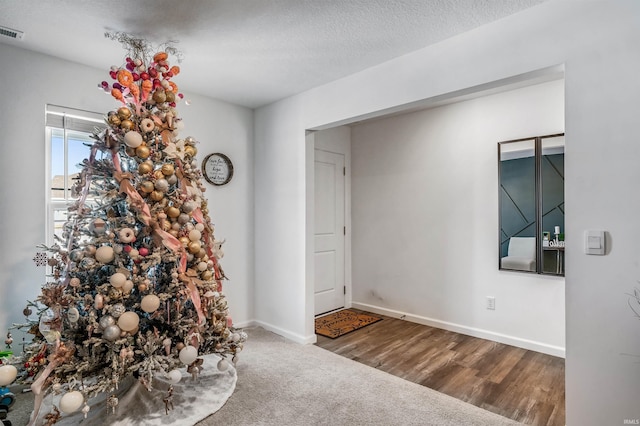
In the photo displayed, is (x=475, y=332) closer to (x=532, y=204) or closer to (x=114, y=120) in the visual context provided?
(x=532, y=204)

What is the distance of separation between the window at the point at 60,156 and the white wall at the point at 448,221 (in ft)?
10.2

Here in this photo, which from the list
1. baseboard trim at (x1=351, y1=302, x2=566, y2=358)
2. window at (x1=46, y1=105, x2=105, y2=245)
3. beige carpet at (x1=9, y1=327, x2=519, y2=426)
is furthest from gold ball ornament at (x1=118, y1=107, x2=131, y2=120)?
baseboard trim at (x1=351, y1=302, x2=566, y2=358)

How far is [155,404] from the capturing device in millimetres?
2092

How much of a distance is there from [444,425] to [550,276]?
6.10 feet

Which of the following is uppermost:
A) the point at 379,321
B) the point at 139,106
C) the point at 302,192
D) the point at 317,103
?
the point at 317,103

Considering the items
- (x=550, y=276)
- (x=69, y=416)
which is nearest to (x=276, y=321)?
(x=69, y=416)

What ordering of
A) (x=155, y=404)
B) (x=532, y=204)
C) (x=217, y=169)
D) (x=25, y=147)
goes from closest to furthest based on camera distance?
(x=155, y=404) → (x=25, y=147) → (x=532, y=204) → (x=217, y=169)

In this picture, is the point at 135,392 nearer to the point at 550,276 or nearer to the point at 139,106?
the point at 139,106

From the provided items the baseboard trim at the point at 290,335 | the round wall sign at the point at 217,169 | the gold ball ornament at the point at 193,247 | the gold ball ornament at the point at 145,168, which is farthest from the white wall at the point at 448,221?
the gold ball ornament at the point at 145,168

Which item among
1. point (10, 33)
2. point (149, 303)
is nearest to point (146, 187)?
point (149, 303)

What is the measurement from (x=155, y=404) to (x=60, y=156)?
6.61 ft

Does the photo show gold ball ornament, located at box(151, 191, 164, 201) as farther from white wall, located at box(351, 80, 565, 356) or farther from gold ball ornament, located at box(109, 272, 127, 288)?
white wall, located at box(351, 80, 565, 356)

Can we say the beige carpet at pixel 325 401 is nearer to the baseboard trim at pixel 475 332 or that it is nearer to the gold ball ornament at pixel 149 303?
the gold ball ornament at pixel 149 303

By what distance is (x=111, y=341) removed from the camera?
175cm
